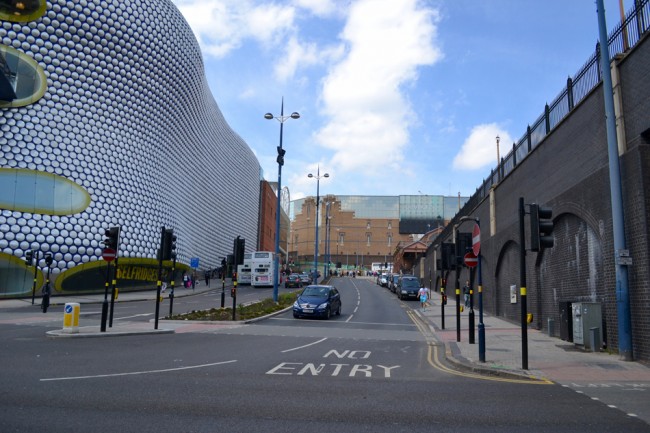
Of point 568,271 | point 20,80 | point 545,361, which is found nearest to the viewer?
point 545,361

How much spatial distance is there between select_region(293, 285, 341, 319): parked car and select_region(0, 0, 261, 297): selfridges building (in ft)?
55.7

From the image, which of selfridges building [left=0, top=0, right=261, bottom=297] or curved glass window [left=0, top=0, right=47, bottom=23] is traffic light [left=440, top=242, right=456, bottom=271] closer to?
selfridges building [left=0, top=0, right=261, bottom=297]

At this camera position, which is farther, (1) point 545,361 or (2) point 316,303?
(2) point 316,303

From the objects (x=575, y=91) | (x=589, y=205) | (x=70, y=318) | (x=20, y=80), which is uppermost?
(x=20, y=80)

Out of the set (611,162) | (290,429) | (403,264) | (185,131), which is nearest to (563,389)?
(290,429)

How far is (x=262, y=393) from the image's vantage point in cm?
745

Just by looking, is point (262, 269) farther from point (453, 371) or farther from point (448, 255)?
point (453, 371)

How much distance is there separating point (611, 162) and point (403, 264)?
3076 inches

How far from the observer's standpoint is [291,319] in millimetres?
23234

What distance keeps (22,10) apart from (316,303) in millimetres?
36909

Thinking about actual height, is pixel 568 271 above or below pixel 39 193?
below

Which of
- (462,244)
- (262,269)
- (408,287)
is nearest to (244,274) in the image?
(262,269)

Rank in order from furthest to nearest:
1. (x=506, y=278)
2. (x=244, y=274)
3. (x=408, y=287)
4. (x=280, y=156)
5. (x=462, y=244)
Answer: (x=244, y=274) < (x=408, y=287) < (x=280, y=156) < (x=506, y=278) < (x=462, y=244)

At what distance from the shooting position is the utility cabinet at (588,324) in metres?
12.7
